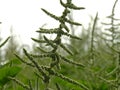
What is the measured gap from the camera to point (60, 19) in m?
1.54

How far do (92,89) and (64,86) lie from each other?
33 centimetres

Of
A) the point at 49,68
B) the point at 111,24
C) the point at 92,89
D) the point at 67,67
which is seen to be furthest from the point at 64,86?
the point at 67,67

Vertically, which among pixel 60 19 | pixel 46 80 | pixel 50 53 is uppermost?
pixel 60 19

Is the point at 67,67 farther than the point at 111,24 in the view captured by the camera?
Yes

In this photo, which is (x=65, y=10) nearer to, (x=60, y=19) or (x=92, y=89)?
(x=60, y=19)

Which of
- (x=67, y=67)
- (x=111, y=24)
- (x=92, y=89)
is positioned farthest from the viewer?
(x=67, y=67)

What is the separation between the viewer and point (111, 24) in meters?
3.77

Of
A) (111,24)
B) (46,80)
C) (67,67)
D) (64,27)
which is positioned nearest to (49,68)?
(46,80)

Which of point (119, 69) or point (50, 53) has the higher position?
point (50, 53)

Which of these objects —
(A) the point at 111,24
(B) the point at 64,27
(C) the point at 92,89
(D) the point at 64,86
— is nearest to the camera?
(B) the point at 64,27

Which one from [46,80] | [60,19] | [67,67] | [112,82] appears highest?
[60,19]

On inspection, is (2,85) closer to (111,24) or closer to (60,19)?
(60,19)

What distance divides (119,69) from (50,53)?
75 centimetres

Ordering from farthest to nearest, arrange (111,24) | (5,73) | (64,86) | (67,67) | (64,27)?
1. (67,67)
2. (111,24)
3. (64,86)
4. (5,73)
5. (64,27)
